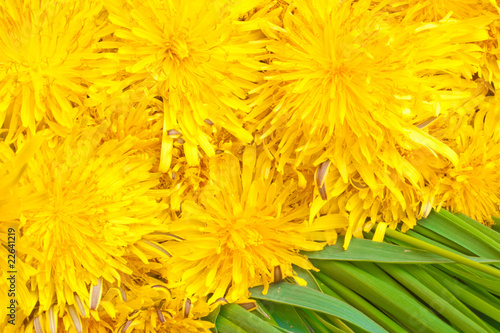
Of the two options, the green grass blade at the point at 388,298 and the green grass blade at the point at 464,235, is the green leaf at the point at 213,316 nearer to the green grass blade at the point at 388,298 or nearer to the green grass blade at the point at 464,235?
the green grass blade at the point at 388,298

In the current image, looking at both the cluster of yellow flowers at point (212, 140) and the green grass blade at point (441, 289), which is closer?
the cluster of yellow flowers at point (212, 140)

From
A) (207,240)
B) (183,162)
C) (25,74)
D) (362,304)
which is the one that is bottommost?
(362,304)

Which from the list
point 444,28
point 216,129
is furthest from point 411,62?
point 216,129

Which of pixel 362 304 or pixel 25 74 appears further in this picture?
pixel 362 304

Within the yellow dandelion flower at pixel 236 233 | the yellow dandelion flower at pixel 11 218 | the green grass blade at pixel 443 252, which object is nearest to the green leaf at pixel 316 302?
the yellow dandelion flower at pixel 236 233

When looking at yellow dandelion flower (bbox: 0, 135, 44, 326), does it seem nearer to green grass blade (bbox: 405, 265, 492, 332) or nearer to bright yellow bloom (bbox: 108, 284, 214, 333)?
bright yellow bloom (bbox: 108, 284, 214, 333)

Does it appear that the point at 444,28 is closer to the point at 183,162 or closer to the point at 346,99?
the point at 346,99

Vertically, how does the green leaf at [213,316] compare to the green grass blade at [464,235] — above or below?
below
